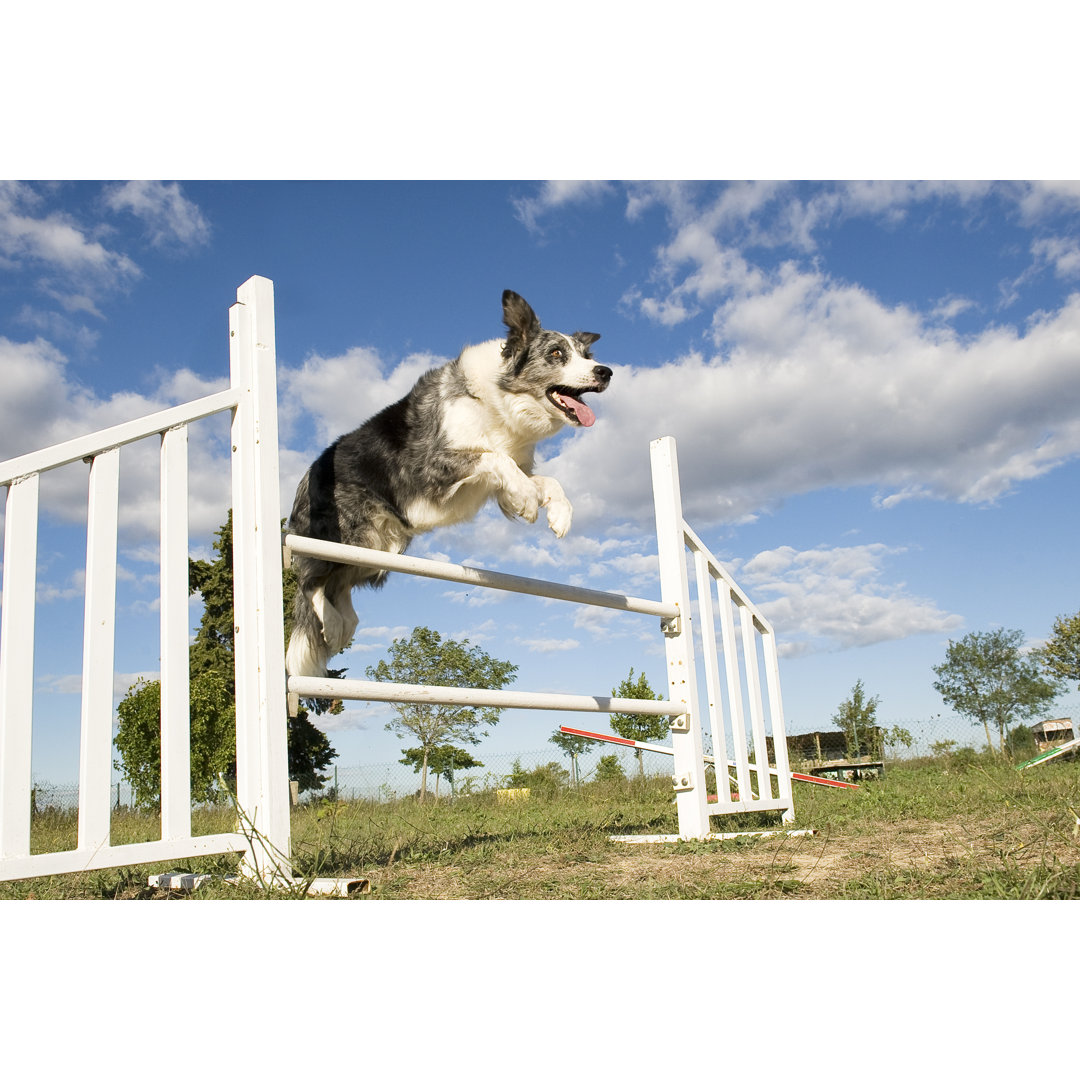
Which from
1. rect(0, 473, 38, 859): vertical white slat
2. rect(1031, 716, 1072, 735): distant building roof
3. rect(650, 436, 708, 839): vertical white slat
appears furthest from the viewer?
rect(1031, 716, 1072, 735): distant building roof

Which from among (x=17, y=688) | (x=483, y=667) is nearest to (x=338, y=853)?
(x=17, y=688)

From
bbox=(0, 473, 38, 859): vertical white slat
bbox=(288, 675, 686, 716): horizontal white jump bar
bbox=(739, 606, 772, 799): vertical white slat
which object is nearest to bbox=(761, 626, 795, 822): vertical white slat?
bbox=(739, 606, 772, 799): vertical white slat

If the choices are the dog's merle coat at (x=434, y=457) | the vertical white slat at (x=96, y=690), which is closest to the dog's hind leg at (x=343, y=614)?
the dog's merle coat at (x=434, y=457)

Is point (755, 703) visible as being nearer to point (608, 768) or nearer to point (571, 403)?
point (571, 403)

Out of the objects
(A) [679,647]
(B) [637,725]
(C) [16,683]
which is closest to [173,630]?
(C) [16,683]

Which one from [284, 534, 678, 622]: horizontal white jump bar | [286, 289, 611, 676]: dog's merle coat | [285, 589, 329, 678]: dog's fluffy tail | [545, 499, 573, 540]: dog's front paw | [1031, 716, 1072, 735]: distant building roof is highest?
[286, 289, 611, 676]: dog's merle coat

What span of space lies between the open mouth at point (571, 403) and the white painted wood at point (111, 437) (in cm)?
135

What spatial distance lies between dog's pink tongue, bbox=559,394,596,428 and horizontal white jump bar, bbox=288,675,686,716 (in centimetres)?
123

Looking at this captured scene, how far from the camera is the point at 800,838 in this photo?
11.7 feet

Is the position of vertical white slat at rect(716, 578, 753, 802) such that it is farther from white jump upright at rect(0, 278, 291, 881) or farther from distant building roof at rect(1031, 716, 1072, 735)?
distant building roof at rect(1031, 716, 1072, 735)

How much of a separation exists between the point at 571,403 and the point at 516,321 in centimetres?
48

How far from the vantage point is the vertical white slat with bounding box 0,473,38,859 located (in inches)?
83.6

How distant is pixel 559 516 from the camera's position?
323 centimetres

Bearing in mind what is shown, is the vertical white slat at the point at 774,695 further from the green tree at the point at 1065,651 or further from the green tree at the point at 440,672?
the green tree at the point at 1065,651
